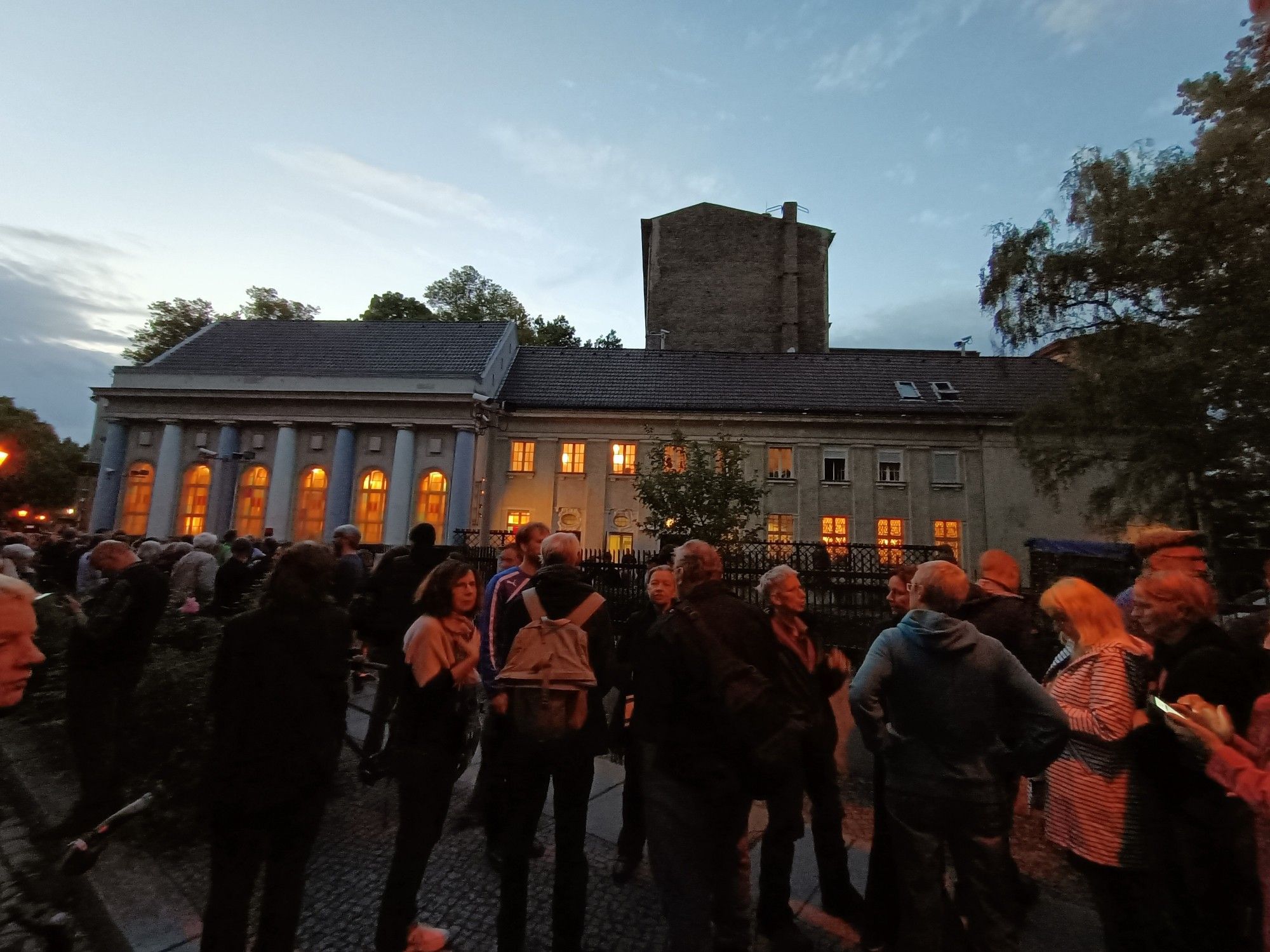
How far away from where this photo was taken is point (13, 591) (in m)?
2.07

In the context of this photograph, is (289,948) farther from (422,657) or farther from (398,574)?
(398,574)

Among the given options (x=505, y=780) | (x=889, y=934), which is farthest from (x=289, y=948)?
(x=889, y=934)

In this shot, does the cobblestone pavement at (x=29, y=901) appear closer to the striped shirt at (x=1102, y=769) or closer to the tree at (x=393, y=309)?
the striped shirt at (x=1102, y=769)

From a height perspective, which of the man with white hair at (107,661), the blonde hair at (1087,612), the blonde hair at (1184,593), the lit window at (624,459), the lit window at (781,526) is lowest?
the man with white hair at (107,661)

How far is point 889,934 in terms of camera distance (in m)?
3.41

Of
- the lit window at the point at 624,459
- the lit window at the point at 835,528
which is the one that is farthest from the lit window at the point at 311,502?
the lit window at the point at 835,528

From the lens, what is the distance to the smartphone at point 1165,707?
8.22 ft

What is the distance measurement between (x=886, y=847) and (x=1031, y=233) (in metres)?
21.3

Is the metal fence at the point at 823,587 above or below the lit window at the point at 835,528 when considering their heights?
below

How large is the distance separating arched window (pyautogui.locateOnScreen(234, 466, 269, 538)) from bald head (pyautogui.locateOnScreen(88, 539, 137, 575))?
23.0 m

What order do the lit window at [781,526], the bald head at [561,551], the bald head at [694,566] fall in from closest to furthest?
the bald head at [694,566] < the bald head at [561,551] < the lit window at [781,526]

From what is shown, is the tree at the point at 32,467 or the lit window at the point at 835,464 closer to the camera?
the lit window at the point at 835,464

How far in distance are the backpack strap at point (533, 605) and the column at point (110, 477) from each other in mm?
29783

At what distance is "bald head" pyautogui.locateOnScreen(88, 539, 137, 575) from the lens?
16.3ft
